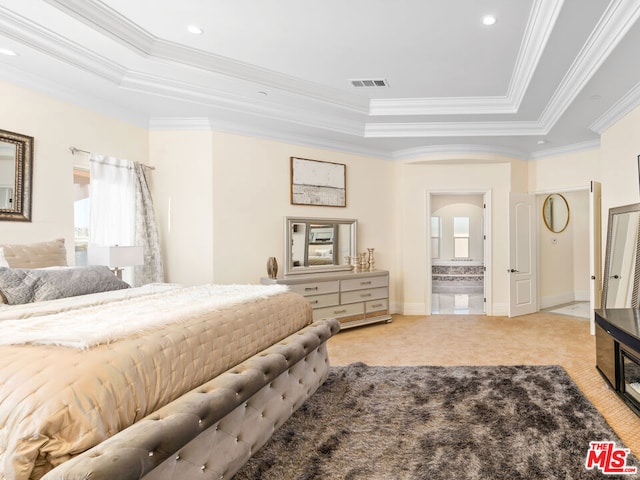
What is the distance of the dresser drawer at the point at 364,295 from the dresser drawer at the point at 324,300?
10cm

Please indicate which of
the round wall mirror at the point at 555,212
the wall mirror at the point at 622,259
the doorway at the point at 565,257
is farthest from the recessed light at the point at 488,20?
the round wall mirror at the point at 555,212

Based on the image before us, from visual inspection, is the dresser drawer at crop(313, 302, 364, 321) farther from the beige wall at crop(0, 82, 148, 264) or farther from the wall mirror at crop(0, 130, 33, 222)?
the wall mirror at crop(0, 130, 33, 222)

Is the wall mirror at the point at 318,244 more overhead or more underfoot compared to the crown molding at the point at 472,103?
more underfoot

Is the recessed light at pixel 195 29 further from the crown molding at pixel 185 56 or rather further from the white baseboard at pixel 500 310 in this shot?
the white baseboard at pixel 500 310

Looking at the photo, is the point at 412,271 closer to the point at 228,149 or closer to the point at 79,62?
the point at 228,149

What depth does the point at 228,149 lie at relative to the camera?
15.1 feet

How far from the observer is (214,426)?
1696mm

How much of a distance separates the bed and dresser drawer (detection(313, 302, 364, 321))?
2069 millimetres

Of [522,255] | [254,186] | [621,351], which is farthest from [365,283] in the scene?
[621,351]

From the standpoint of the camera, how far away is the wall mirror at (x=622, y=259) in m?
3.69

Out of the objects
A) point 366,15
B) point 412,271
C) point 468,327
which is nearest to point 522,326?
point 468,327

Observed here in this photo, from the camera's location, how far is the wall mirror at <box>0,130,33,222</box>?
3.12 m

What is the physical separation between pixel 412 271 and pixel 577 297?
Result: 3.57 metres

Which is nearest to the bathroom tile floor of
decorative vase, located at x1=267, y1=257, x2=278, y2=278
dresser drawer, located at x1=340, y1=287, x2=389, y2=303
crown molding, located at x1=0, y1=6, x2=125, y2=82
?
dresser drawer, located at x1=340, y1=287, x2=389, y2=303
